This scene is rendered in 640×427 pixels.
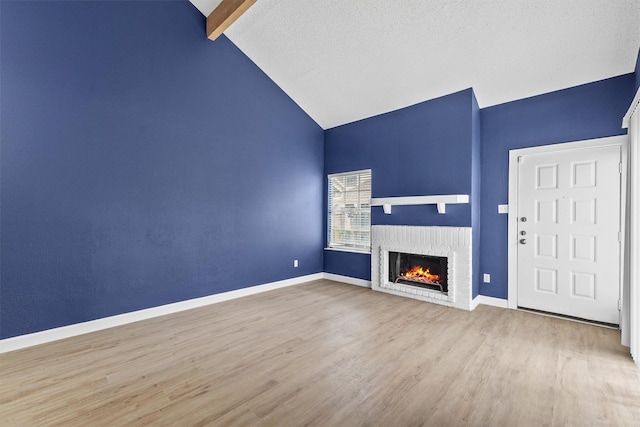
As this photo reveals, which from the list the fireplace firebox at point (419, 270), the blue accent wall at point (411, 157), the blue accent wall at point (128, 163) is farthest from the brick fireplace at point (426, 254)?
the blue accent wall at point (128, 163)

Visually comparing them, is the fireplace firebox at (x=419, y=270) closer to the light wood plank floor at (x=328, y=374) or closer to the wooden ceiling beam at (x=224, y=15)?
the light wood plank floor at (x=328, y=374)

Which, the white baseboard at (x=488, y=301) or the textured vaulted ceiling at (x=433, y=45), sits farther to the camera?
the white baseboard at (x=488, y=301)

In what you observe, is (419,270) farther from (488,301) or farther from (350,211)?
(350,211)

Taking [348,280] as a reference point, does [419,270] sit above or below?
above

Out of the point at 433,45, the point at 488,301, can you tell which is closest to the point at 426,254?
the point at 488,301

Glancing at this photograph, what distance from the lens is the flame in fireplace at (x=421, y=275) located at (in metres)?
4.17

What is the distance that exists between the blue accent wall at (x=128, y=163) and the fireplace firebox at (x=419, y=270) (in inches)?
73.5

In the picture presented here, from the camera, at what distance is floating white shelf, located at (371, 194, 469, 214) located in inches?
146

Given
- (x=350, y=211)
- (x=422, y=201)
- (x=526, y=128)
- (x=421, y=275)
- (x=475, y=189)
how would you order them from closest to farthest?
1. (x=526, y=128)
2. (x=475, y=189)
3. (x=422, y=201)
4. (x=421, y=275)
5. (x=350, y=211)

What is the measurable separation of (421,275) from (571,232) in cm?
188

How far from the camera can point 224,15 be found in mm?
3553

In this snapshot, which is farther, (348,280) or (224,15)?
(348,280)

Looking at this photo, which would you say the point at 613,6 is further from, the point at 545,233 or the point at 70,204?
the point at 70,204

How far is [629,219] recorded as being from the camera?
255 centimetres
